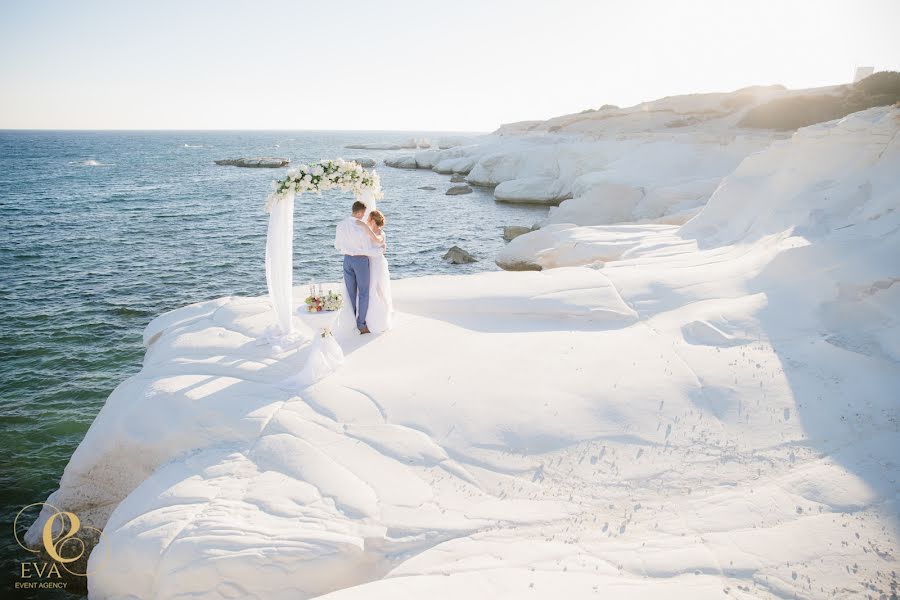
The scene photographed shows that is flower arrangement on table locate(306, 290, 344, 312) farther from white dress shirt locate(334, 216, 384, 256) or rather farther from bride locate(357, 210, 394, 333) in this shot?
white dress shirt locate(334, 216, 384, 256)

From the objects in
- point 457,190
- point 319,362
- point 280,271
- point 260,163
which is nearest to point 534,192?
point 457,190

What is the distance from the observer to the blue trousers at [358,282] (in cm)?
816

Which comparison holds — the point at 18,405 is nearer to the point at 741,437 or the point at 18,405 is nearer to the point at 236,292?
the point at 236,292

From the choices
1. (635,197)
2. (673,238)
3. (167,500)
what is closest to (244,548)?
(167,500)

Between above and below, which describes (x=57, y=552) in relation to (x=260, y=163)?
below

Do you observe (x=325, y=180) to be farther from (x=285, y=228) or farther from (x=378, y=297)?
(x=378, y=297)

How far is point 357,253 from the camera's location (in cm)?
810

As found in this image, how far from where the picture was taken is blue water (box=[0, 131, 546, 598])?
9070 mm

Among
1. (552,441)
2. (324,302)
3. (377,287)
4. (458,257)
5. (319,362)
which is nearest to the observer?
(552,441)

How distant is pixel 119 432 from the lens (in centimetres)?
598

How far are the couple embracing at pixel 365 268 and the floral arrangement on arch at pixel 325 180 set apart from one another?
32 centimetres

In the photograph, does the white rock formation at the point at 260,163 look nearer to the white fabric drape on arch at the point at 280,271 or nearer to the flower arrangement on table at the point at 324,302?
the flower arrangement on table at the point at 324,302

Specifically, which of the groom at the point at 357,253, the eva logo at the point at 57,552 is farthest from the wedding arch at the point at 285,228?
the eva logo at the point at 57,552

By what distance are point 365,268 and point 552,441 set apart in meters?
4.15
